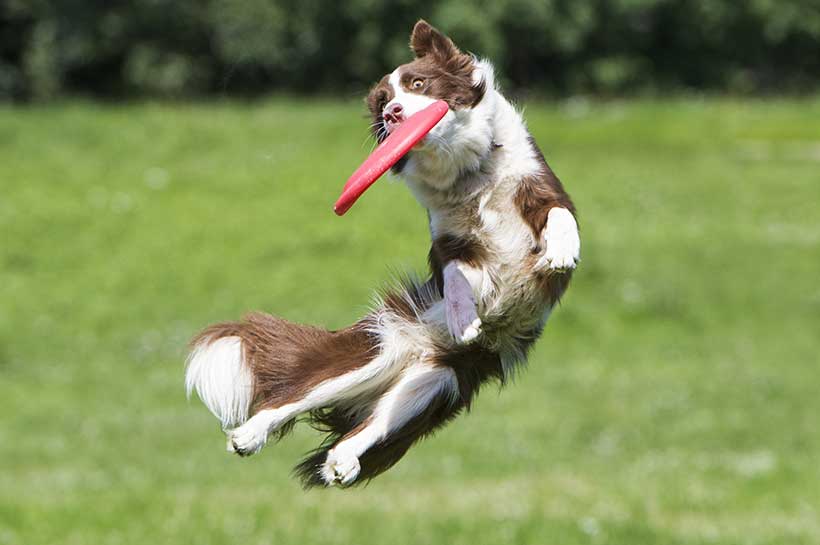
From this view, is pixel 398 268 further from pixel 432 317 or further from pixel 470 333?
pixel 470 333

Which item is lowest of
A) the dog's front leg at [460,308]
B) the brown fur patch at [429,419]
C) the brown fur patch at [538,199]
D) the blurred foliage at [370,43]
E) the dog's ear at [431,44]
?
the blurred foliage at [370,43]

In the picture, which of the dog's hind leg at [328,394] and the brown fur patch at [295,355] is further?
the brown fur patch at [295,355]

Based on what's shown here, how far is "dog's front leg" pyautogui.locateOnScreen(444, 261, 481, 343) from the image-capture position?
12.4 feet

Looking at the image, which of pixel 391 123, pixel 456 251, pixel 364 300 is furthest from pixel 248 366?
pixel 364 300

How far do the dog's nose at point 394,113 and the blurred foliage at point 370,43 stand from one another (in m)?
11.8

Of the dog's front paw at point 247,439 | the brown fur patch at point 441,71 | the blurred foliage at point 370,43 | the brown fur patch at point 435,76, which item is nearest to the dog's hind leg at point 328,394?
the dog's front paw at point 247,439

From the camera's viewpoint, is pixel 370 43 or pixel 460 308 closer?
pixel 460 308

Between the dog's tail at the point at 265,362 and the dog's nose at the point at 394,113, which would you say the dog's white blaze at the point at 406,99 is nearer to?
the dog's nose at the point at 394,113

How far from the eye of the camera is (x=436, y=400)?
4.00 m

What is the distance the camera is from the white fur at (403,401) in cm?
393

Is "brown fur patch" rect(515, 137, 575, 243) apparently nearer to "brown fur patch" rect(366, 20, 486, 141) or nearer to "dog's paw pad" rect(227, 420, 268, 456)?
"brown fur patch" rect(366, 20, 486, 141)

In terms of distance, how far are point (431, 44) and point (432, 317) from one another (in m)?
0.78

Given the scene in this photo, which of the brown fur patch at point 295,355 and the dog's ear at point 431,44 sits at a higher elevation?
the dog's ear at point 431,44

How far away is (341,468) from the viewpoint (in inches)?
150
